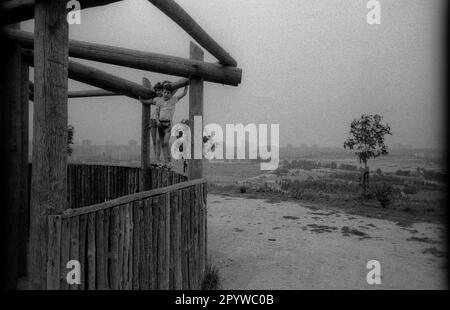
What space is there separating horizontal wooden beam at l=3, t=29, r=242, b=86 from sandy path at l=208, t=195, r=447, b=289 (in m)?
3.34

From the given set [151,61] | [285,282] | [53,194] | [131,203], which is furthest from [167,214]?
[285,282]

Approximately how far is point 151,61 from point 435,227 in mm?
8969

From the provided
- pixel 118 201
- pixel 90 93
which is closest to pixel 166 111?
pixel 90 93

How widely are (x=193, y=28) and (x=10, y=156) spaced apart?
3299 millimetres

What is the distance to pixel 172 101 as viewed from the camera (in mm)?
5633

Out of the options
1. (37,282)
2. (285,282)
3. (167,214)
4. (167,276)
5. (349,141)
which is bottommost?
(285,282)

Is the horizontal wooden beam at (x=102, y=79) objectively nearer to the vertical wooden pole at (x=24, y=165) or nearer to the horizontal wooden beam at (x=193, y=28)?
the vertical wooden pole at (x=24, y=165)

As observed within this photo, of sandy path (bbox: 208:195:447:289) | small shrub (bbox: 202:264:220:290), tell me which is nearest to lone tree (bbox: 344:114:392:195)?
sandy path (bbox: 208:195:447:289)

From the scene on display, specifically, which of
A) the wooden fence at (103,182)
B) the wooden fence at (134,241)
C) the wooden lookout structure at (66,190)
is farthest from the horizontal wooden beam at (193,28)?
the wooden fence at (103,182)

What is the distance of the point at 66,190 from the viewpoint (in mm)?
2564

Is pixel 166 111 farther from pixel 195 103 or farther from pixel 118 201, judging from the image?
pixel 118 201

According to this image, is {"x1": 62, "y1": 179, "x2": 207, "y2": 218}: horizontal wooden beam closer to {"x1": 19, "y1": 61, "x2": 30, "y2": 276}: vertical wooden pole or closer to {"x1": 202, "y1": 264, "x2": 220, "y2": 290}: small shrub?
{"x1": 202, "y1": 264, "x2": 220, "y2": 290}: small shrub

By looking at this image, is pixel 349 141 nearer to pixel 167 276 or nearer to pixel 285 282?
pixel 285 282

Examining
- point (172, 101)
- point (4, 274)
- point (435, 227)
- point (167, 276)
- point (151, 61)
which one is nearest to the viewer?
point (167, 276)
